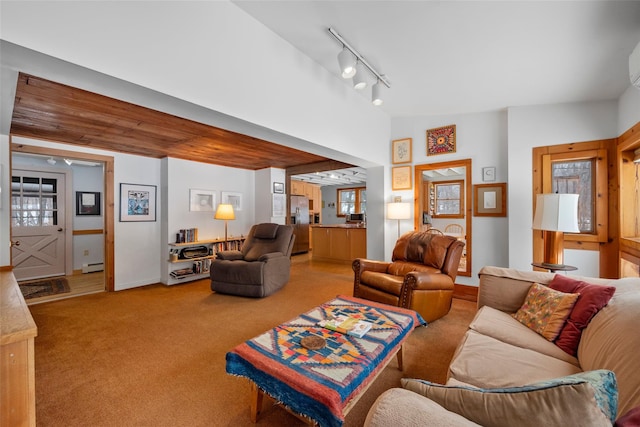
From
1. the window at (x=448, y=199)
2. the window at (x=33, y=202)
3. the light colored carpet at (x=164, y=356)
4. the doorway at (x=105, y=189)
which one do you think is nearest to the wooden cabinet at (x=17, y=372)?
the light colored carpet at (x=164, y=356)

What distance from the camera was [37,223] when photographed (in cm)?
446

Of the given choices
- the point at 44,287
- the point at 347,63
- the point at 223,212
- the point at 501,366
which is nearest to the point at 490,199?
the point at 347,63

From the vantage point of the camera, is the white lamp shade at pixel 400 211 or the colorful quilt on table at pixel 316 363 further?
the white lamp shade at pixel 400 211

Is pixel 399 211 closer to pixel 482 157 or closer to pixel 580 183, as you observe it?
pixel 482 157

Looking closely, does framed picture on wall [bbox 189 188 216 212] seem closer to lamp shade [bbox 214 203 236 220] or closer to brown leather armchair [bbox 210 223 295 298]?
lamp shade [bbox 214 203 236 220]

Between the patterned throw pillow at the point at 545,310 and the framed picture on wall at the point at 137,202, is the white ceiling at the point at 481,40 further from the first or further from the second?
the framed picture on wall at the point at 137,202

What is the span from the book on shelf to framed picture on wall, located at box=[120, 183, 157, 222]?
4.05 metres

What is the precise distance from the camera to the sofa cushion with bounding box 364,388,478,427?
0.65 m

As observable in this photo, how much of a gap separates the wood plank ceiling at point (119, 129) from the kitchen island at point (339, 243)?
78.6 inches

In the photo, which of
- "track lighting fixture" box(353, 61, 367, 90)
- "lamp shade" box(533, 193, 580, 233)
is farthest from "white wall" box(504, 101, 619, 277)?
"track lighting fixture" box(353, 61, 367, 90)

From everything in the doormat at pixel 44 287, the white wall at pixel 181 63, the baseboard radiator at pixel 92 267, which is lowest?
the doormat at pixel 44 287

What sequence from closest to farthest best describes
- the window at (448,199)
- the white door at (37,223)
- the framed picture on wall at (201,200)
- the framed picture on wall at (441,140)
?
1. the framed picture on wall at (441,140)
2. the white door at (37,223)
3. the framed picture on wall at (201,200)
4. the window at (448,199)

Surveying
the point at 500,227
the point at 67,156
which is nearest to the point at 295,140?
the point at 500,227

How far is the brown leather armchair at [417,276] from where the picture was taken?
8.32ft
